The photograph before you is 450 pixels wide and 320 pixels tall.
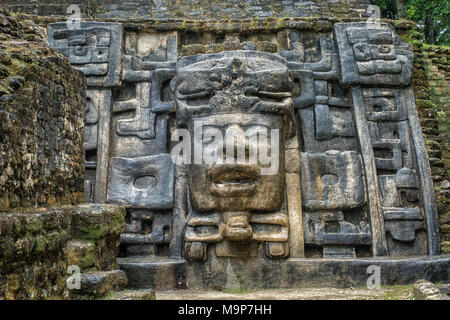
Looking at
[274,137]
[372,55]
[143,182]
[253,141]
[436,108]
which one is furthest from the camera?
[436,108]

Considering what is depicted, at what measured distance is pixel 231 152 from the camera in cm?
448

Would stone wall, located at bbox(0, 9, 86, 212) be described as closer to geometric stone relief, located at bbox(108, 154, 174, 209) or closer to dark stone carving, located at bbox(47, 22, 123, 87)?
geometric stone relief, located at bbox(108, 154, 174, 209)

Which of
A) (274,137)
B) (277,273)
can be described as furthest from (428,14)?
(277,273)

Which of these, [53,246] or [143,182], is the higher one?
[143,182]

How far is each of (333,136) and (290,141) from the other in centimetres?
64

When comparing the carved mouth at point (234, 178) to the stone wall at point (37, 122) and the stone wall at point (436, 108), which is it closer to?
the stone wall at point (37, 122)

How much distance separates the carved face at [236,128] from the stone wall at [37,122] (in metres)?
1.17

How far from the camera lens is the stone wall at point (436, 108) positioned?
17.1ft

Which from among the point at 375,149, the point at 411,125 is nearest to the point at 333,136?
the point at 375,149

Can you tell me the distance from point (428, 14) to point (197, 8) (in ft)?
20.4

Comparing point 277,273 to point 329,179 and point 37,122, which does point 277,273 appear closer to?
point 329,179

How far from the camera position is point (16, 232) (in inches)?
100

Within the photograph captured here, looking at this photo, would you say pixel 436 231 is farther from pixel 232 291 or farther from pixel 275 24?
pixel 275 24

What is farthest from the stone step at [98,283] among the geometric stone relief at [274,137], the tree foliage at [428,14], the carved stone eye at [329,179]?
the tree foliage at [428,14]
